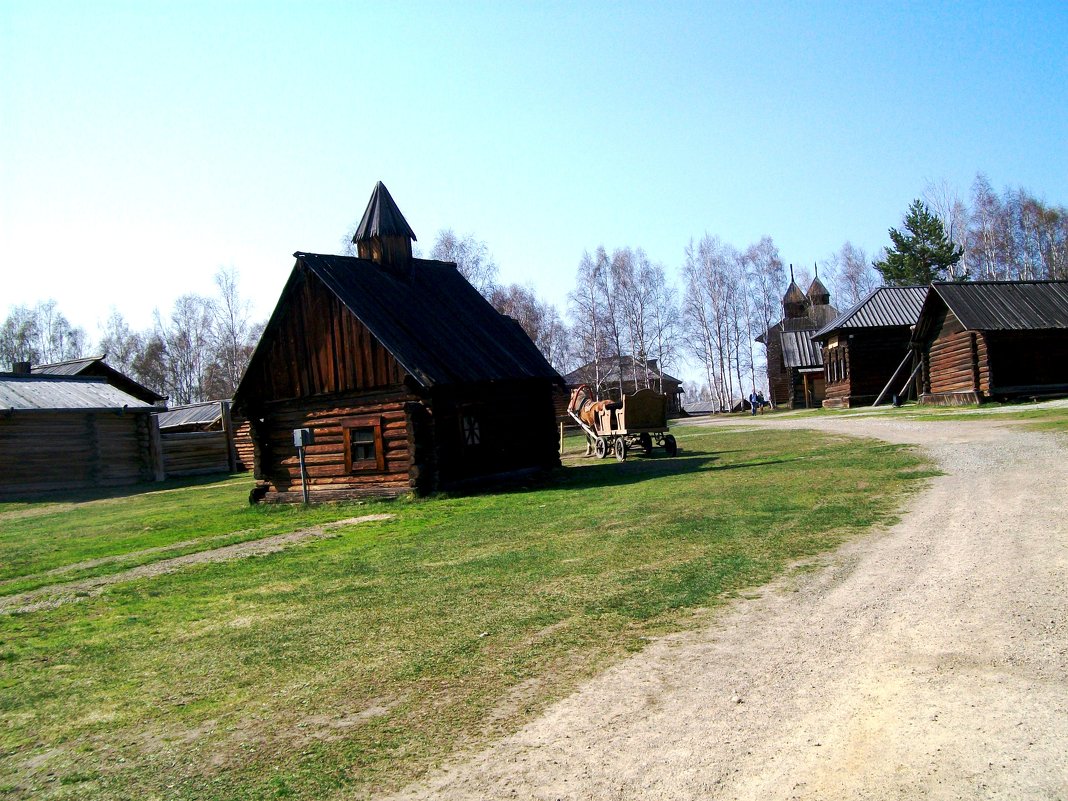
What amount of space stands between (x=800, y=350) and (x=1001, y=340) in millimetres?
26869

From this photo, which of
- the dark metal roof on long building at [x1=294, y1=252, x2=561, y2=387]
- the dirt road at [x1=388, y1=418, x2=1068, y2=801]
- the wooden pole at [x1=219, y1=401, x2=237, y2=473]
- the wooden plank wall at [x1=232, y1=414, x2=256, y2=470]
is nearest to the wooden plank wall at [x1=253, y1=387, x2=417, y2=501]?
the dark metal roof on long building at [x1=294, y1=252, x2=561, y2=387]

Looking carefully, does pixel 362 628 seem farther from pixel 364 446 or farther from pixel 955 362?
pixel 955 362

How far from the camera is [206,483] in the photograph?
36.8 m

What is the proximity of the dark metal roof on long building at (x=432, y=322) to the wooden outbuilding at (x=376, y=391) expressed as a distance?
2.1 inches

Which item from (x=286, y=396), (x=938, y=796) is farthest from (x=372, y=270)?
(x=938, y=796)

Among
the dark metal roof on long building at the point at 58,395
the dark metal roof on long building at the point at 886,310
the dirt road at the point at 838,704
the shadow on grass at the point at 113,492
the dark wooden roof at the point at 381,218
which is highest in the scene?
the dark wooden roof at the point at 381,218

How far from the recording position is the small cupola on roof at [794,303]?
78688 millimetres

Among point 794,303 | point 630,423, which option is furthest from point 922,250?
point 630,423

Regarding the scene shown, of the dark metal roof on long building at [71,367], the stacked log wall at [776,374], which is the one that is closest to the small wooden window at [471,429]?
the dark metal roof on long building at [71,367]

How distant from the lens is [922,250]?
70.6 meters

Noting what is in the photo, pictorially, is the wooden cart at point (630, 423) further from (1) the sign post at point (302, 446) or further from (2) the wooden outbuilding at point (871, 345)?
(2) the wooden outbuilding at point (871, 345)

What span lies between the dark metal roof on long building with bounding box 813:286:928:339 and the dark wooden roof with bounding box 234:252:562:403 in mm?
27453

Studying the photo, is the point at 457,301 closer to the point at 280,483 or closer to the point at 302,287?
the point at 302,287

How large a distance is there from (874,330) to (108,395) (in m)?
39.7
